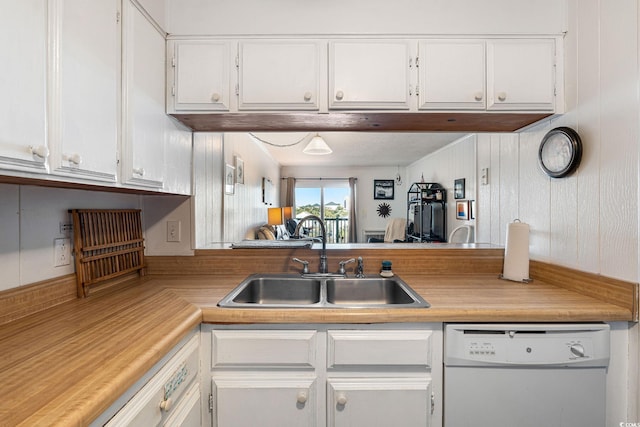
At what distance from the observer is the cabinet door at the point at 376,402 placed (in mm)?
1144

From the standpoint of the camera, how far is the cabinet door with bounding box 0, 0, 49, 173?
0.69m

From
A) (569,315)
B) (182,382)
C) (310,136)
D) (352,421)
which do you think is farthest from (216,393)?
(310,136)

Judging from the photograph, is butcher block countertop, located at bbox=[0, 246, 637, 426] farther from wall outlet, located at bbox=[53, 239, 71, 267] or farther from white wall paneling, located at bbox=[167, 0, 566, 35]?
white wall paneling, located at bbox=[167, 0, 566, 35]

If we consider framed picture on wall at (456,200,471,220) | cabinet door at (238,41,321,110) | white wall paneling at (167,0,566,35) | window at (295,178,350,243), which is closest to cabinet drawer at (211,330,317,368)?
cabinet door at (238,41,321,110)

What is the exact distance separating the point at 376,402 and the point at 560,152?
1.38 meters

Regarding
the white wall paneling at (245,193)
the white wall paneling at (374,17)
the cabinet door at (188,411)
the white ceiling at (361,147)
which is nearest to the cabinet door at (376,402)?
the cabinet door at (188,411)

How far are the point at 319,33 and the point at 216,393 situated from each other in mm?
1577

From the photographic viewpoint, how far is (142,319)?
1.04 m

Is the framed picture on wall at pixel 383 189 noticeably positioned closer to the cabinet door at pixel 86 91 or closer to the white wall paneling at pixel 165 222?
the white wall paneling at pixel 165 222

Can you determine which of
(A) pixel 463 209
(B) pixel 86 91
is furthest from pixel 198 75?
(A) pixel 463 209

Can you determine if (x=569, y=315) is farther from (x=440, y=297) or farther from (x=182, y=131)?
(x=182, y=131)

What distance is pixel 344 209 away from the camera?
812 cm

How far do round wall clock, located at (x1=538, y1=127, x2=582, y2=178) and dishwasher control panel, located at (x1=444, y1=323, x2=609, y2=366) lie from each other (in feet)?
2.22

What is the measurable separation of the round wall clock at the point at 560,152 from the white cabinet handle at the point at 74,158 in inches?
73.4
